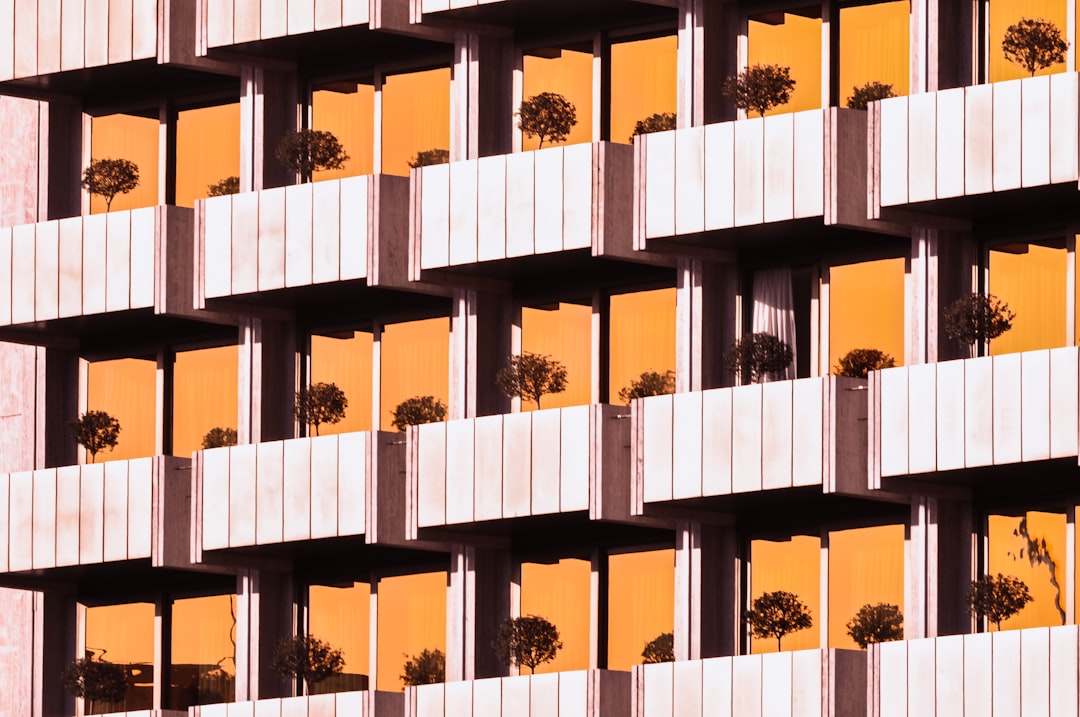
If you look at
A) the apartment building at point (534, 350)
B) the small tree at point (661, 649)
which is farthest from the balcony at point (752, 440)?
the small tree at point (661, 649)

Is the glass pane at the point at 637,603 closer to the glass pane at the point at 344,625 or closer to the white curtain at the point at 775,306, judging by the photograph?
the white curtain at the point at 775,306

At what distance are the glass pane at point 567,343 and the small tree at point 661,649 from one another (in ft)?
12.1

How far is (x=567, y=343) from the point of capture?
57875mm

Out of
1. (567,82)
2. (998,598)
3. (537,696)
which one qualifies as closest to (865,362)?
(998,598)

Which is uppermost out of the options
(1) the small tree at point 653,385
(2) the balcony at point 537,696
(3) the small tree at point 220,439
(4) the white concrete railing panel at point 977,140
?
(4) the white concrete railing panel at point 977,140

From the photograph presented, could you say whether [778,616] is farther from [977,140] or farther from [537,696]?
[977,140]

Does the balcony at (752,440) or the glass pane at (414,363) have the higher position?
the glass pane at (414,363)

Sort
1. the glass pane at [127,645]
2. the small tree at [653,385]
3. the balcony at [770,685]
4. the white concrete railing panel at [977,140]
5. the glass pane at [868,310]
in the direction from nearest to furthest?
the white concrete railing panel at [977,140] → the balcony at [770,685] → the glass pane at [868,310] → the small tree at [653,385] → the glass pane at [127,645]

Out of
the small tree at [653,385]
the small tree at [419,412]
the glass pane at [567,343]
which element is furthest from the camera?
the small tree at [419,412]

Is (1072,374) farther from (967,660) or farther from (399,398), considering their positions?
(399,398)

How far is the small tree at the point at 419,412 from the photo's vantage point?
5847 centimetres

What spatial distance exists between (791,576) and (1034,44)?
25.7ft

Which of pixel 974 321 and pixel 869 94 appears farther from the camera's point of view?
pixel 869 94

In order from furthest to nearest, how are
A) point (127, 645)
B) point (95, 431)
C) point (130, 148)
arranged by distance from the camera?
point (130, 148), point (127, 645), point (95, 431)
